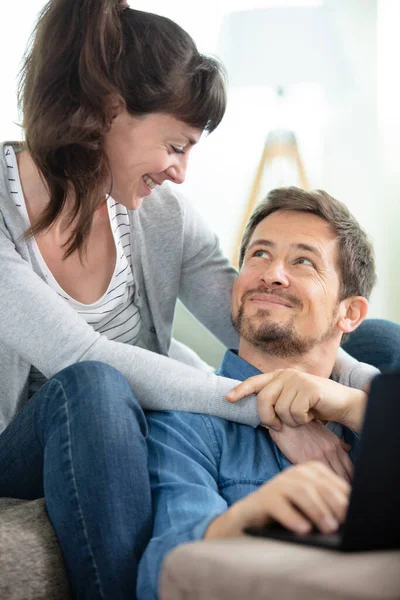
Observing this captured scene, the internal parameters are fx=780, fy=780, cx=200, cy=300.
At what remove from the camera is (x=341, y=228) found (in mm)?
1718

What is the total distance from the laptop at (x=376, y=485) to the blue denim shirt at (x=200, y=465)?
44cm

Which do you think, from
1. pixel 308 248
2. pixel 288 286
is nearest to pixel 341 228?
pixel 308 248

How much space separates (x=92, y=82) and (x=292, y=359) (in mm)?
679

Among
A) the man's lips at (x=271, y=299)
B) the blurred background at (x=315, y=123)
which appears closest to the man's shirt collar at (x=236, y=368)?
the man's lips at (x=271, y=299)

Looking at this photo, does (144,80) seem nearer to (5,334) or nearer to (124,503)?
(5,334)

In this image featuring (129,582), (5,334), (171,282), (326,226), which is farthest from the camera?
(171,282)

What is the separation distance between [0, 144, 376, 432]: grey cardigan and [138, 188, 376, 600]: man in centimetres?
6

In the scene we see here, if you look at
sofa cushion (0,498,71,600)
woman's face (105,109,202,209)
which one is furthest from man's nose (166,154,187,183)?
sofa cushion (0,498,71,600)

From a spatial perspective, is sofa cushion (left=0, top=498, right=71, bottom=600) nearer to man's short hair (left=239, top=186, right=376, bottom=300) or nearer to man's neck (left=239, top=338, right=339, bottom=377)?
man's neck (left=239, top=338, right=339, bottom=377)

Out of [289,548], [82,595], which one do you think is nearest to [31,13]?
[82,595]

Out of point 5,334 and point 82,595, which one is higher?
point 5,334

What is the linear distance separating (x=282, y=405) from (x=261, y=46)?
6.53 ft

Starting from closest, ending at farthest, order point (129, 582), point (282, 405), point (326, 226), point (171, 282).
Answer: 1. point (129, 582)
2. point (282, 405)
3. point (326, 226)
4. point (171, 282)

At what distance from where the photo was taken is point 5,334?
1.47 metres
